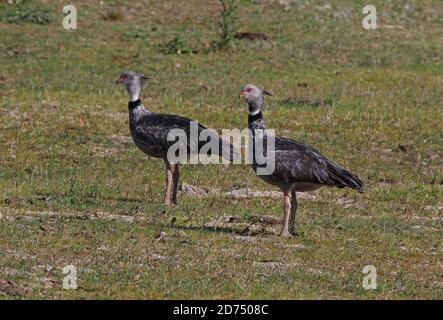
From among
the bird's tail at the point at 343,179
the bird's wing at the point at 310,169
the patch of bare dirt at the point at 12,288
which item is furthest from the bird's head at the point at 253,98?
the patch of bare dirt at the point at 12,288

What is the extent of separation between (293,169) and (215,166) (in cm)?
526

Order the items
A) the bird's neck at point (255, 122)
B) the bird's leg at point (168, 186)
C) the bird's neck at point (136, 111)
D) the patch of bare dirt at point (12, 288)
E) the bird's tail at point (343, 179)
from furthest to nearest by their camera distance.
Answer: the bird's neck at point (136, 111) < the bird's leg at point (168, 186) < the bird's neck at point (255, 122) < the bird's tail at point (343, 179) < the patch of bare dirt at point (12, 288)

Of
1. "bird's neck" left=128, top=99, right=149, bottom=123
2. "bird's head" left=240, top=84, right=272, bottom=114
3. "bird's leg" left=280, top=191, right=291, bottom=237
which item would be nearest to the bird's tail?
"bird's leg" left=280, top=191, right=291, bottom=237

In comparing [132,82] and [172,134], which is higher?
[132,82]

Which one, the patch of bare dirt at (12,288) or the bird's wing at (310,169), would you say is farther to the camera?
the bird's wing at (310,169)

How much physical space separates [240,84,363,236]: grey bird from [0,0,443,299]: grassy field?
0.59m

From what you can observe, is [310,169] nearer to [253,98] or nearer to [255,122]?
[255,122]

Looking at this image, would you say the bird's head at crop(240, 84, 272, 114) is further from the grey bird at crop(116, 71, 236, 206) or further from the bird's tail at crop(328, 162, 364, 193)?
the grey bird at crop(116, 71, 236, 206)

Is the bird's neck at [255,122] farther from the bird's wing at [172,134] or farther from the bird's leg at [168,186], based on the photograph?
the bird's leg at [168,186]

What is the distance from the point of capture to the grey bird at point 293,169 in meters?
13.9

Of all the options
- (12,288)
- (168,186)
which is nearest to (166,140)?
(168,186)

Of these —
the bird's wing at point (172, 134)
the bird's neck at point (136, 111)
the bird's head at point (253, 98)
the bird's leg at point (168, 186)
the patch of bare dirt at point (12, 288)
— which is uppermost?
the bird's head at point (253, 98)

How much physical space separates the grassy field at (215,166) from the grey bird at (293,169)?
1.94ft

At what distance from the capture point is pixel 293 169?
552 inches
